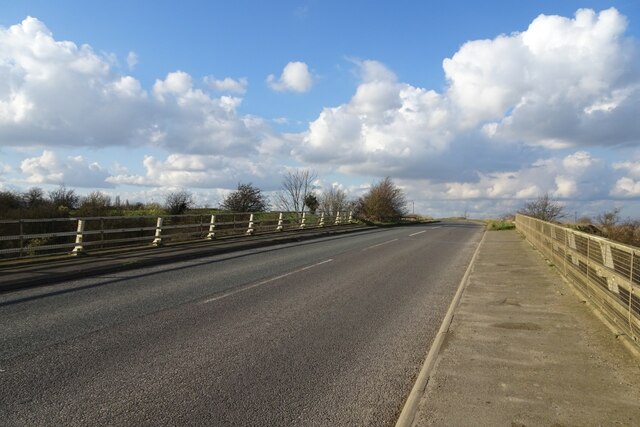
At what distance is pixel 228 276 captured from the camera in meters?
12.4

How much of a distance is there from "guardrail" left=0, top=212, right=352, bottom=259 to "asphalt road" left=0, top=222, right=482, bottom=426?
514 centimetres

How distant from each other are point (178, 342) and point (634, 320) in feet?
18.9

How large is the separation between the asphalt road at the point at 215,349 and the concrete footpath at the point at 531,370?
44cm

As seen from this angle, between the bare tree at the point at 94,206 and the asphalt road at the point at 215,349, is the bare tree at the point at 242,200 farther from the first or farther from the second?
the asphalt road at the point at 215,349

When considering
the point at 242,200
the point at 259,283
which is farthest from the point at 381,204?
the point at 259,283

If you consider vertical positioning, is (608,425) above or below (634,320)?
below

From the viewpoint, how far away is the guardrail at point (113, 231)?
655 inches

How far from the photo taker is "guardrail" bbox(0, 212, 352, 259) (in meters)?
16.6

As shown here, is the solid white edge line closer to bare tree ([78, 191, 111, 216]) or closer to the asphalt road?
the asphalt road

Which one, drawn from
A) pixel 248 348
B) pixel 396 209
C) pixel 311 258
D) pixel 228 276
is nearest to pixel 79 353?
pixel 248 348

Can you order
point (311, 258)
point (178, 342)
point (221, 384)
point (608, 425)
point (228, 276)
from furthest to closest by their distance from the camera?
1. point (311, 258)
2. point (228, 276)
3. point (178, 342)
4. point (221, 384)
5. point (608, 425)

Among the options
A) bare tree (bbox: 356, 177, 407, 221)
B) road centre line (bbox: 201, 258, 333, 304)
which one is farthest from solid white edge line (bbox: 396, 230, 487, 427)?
bare tree (bbox: 356, 177, 407, 221)

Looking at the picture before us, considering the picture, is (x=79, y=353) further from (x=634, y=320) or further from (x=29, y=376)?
(x=634, y=320)

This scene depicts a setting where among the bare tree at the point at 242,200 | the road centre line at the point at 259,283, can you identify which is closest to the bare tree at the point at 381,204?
the bare tree at the point at 242,200
